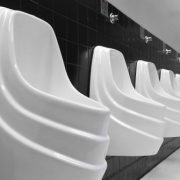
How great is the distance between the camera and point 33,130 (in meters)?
1.08

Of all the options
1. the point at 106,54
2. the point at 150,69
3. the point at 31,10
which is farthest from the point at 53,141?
the point at 150,69

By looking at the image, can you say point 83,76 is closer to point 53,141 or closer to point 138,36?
point 53,141

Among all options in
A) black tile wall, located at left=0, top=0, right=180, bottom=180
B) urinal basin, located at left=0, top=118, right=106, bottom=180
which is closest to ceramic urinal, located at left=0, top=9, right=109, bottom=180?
urinal basin, located at left=0, top=118, right=106, bottom=180

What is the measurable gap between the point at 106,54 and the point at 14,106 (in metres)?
1.23

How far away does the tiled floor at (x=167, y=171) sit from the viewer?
10.5ft

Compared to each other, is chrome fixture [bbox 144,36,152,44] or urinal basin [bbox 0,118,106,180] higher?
chrome fixture [bbox 144,36,152,44]

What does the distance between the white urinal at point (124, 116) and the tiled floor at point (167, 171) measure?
1.31 meters

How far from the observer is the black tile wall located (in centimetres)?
185

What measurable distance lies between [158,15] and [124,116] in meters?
2.29

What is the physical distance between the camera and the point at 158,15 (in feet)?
12.9

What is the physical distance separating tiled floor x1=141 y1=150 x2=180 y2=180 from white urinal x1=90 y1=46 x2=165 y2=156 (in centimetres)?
131

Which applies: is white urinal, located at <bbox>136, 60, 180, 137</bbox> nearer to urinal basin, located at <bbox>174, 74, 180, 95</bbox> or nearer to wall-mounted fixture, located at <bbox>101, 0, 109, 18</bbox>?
wall-mounted fixture, located at <bbox>101, 0, 109, 18</bbox>

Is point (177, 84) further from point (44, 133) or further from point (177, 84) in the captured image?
point (44, 133)

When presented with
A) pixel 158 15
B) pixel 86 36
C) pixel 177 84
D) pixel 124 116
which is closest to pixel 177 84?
pixel 177 84
